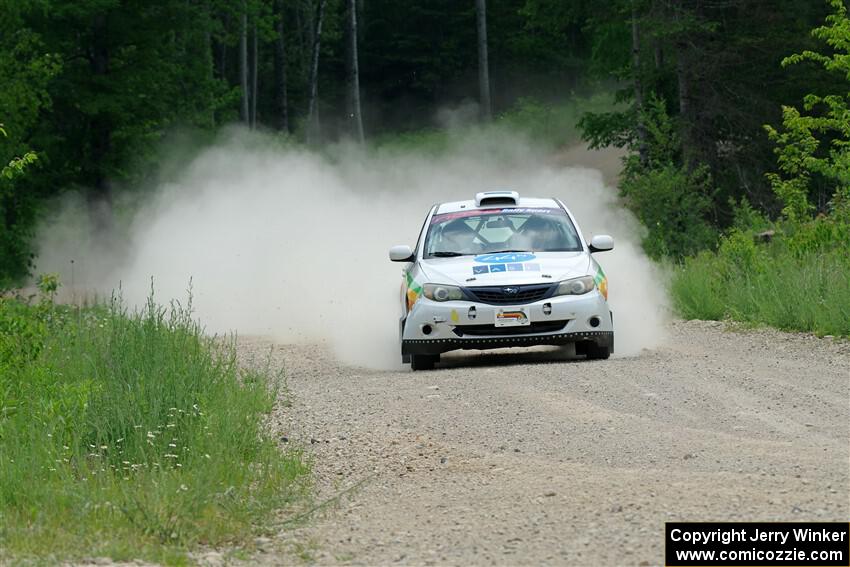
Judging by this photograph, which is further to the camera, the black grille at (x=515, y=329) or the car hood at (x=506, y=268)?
the car hood at (x=506, y=268)

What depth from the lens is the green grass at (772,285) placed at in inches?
697

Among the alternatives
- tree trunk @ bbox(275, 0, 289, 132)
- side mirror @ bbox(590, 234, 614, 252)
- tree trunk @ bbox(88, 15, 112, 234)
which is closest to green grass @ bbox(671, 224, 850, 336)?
side mirror @ bbox(590, 234, 614, 252)

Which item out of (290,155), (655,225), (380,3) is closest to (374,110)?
(380,3)

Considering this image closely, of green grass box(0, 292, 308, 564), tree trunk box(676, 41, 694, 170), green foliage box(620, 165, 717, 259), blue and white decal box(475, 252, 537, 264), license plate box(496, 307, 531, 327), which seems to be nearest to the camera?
green grass box(0, 292, 308, 564)

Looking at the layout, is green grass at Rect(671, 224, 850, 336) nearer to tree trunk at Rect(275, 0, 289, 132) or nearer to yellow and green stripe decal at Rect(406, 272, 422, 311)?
yellow and green stripe decal at Rect(406, 272, 422, 311)

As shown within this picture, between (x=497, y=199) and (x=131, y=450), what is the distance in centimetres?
803

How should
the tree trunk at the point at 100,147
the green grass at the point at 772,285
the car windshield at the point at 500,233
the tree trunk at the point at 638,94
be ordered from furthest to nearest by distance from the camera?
the tree trunk at the point at 100,147, the tree trunk at the point at 638,94, the green grass at the point at 772,285, the car windshield at the point at 500,233

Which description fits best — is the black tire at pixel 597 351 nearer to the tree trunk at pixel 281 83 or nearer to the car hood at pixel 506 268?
the car hood at pixel 506 268

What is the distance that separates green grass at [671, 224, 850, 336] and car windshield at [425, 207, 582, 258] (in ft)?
10.3

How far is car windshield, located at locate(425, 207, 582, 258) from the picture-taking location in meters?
16.6

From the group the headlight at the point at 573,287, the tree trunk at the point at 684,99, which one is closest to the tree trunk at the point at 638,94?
the tree trunk at the point at 684,99

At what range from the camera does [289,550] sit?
8.14 meters

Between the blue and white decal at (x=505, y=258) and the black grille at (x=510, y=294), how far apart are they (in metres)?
0.57

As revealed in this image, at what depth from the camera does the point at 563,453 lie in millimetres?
10266
